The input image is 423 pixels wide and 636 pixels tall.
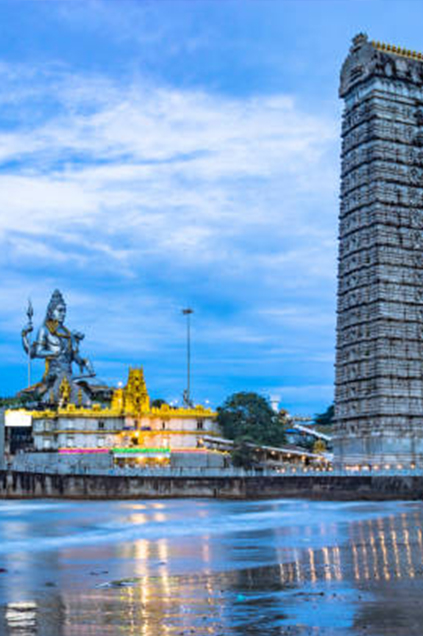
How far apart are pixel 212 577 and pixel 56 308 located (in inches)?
4538

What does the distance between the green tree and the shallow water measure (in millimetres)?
63021

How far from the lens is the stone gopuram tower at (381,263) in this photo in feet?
282

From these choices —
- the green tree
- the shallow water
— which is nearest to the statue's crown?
the green tree

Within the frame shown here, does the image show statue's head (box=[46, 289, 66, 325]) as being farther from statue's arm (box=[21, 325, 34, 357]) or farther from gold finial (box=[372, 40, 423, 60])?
gold finial (box=[372, 40, 423, 60])

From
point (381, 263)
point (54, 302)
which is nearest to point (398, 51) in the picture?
point (381, 263)

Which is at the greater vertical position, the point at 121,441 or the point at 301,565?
the point at 121,441

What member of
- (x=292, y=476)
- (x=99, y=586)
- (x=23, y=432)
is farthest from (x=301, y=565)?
(x=23, y=432)

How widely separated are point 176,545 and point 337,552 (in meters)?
7.84

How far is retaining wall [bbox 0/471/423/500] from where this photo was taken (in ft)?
259

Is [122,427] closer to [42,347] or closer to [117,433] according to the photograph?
[117,433]

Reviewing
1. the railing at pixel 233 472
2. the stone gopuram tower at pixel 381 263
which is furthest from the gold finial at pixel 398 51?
the railing at pixel 233 472

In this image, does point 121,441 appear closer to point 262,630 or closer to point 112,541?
point 112,541

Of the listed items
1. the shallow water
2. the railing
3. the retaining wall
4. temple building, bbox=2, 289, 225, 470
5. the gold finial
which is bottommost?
the shallow water

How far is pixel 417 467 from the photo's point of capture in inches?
3342
